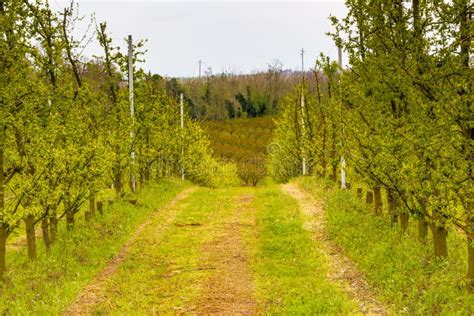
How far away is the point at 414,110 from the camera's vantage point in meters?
10.8

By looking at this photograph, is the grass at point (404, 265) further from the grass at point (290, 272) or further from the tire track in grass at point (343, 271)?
the grass at point (290, 272)

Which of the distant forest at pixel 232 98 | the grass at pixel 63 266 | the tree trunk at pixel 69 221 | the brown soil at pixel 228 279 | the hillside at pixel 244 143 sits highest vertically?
the distant forest at pixel 232 98

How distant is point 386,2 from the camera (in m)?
11.3

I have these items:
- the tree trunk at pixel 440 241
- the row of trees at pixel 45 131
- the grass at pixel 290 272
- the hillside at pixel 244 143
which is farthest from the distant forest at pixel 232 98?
the tree trunk at pixel 440 241

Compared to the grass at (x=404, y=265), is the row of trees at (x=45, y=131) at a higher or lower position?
higher

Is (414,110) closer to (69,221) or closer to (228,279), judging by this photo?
(228,279)

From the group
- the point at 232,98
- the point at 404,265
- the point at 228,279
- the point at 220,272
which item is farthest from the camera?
the point at 232,98

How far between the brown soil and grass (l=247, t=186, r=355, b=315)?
244mm

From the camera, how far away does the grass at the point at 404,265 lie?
326 inches

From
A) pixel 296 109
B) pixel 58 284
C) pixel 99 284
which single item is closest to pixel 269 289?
pixel 99 284

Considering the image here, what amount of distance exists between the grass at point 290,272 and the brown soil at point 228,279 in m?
0.24

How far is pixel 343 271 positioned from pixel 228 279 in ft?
8.24

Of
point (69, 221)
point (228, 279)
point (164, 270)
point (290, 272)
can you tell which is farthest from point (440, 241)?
point (69, 221)

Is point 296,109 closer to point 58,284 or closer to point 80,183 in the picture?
point 80,183
